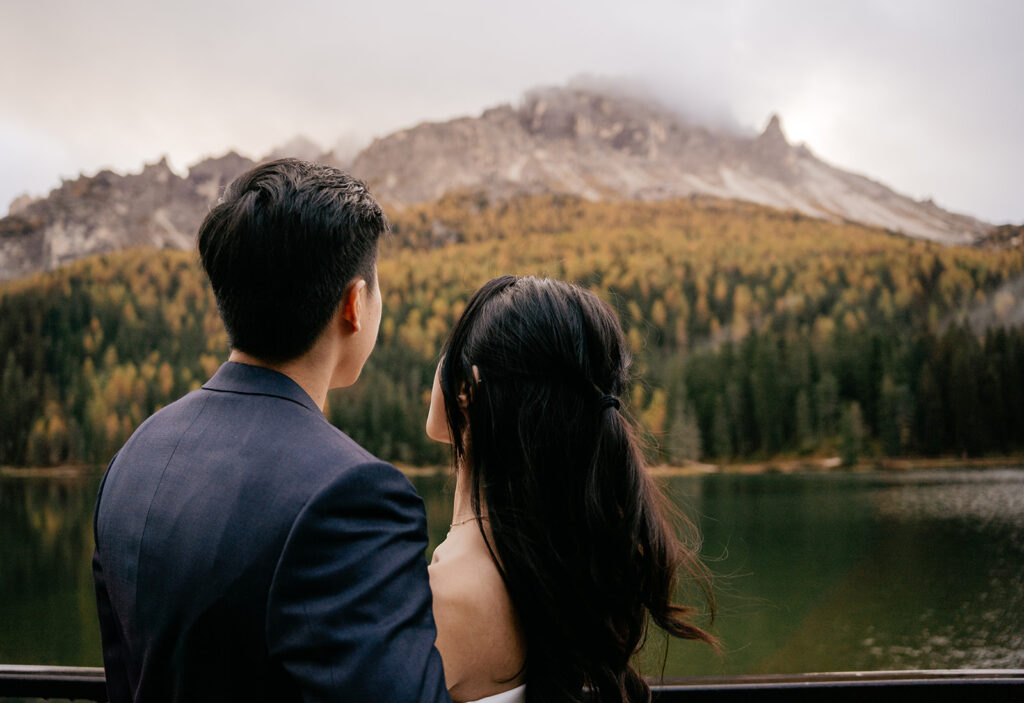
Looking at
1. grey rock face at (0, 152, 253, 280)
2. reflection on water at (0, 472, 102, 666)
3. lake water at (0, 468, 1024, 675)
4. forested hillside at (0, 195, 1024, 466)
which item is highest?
grey rock face at (0, 152, 253, 280)

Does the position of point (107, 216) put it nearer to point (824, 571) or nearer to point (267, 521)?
point (824, 571)

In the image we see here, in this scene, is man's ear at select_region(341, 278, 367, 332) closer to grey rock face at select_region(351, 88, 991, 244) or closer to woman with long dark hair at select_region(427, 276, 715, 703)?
woman with long dark hair at select_region(427, 276, 715, 703)

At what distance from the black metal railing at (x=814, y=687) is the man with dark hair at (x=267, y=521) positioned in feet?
1.48

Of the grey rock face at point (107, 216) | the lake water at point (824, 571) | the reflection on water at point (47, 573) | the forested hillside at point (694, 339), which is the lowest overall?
the reflection on water at point (47, 573)

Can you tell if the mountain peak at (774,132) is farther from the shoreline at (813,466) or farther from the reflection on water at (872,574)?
the reflection on water at (872,574)

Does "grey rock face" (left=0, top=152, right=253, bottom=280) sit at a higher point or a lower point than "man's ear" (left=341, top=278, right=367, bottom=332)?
higher

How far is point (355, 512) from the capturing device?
0.64 meters

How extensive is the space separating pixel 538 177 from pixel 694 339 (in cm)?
2786

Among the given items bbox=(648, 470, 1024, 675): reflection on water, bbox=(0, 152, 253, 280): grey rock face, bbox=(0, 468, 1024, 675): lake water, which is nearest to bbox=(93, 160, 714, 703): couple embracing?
bbox=(648, 470, 1024, 675): reflection on water

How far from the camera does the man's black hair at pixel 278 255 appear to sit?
0.76 m

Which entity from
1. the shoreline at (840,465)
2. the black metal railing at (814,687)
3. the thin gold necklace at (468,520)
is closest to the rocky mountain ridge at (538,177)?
the shoreline at (840,465)

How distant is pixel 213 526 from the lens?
616 millimetres

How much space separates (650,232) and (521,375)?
170 ft

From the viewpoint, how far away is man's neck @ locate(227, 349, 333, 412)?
0.77 metres
